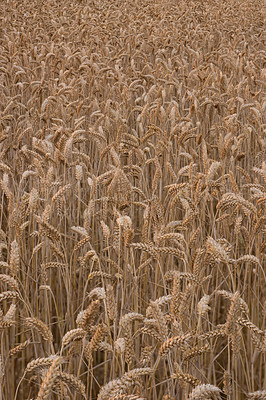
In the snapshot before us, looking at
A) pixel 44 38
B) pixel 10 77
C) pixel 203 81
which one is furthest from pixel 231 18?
pixel 10 77

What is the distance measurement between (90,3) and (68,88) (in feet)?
21.8

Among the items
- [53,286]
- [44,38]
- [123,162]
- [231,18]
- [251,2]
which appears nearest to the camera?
[53,286]

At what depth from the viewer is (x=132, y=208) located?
2.44 meters

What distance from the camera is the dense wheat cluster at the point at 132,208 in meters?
1.34

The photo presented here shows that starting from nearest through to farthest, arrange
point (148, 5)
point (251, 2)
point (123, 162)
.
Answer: point (123, 162)
point (148, 5)
point (251, 2)

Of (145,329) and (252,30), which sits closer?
(145,329)

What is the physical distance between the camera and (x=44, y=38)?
630 centimetres

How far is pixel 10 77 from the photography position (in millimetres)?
4293

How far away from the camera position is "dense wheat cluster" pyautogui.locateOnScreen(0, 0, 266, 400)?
1338mm

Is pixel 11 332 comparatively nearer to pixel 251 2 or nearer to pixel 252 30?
pixel 252 30

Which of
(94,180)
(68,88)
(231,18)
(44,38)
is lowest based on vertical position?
(94,180)

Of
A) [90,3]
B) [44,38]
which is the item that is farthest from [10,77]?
[90,3]

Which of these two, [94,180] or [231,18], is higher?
[231,18]

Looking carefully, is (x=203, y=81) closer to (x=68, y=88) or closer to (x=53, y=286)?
(x=68, y=88)
